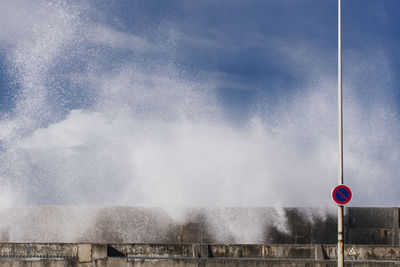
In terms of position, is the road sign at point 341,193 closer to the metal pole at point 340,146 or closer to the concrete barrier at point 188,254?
the metal pole at point 340,146

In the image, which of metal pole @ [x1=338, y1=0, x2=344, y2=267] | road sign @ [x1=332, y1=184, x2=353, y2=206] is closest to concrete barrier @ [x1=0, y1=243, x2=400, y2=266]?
metal pole @ [x1=338, y1=0, x2=344, y2=267]

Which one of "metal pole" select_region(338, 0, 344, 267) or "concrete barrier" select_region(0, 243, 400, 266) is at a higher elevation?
"metal pole" select_region(338, 0, 344, 267)

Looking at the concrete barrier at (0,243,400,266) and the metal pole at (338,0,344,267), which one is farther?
the concrete barrier at (0,243,400,266)

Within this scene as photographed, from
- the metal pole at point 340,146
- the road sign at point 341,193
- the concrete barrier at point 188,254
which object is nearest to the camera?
the road sign at point 341,193

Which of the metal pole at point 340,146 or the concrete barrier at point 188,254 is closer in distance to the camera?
the metal pole at point 340,146

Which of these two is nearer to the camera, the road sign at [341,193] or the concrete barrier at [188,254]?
the road sign at [341,193]

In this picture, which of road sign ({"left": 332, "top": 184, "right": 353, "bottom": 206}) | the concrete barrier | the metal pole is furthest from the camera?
the concrete barrier

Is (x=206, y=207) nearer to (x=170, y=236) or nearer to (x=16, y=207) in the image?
(x=170, y=236)

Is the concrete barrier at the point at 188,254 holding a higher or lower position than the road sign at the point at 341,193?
lower

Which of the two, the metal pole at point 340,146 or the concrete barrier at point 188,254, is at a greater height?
the metal pole at point 340,146

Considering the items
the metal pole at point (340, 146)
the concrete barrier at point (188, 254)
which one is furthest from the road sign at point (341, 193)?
the concrete barrier at point (188, 254)

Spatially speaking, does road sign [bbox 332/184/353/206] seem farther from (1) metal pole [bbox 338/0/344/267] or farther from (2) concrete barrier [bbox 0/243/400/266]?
(2) concrete barrier [bbox 0/243/400/266]

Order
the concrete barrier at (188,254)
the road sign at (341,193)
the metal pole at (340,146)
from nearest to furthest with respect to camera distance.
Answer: the road sign at (341,193)
the metal pole at (340,146)
the concrete barrier at (188,254)

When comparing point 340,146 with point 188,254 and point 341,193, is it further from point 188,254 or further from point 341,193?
point 188,254
